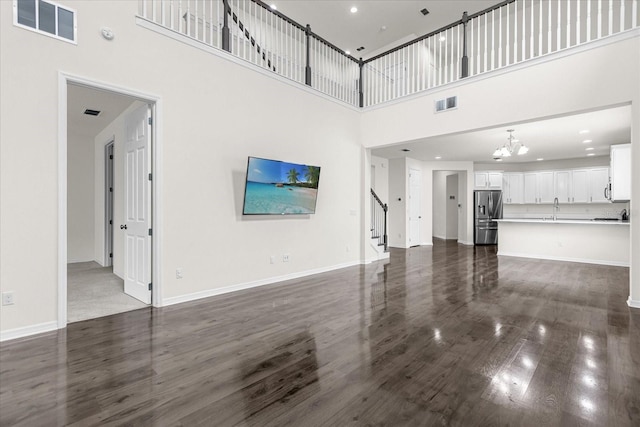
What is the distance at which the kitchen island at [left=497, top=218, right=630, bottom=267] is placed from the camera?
22.3 feet

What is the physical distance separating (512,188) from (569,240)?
3.76 metres

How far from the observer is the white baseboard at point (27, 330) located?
2.91m

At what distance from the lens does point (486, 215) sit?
1061 centimetres

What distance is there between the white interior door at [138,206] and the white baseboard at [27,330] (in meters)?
1.01

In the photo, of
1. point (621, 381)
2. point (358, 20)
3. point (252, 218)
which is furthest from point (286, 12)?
point (621, 381)

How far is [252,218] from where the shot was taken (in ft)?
15.9

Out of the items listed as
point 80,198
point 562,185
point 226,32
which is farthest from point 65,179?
point 562,185

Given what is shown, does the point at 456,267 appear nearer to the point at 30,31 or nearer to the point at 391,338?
the point at 391,338

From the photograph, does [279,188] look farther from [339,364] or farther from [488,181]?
[488,181]

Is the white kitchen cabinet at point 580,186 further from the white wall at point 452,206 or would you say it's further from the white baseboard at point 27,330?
the white baseboard at point 27,330

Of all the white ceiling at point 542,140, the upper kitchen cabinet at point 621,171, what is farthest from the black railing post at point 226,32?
the upper kitchen cabinet at point 621,171

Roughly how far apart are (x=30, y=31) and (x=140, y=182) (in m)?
1.80

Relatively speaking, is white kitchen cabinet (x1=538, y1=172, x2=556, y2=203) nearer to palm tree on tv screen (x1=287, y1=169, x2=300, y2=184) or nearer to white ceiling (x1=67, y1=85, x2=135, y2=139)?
palm tree on tv screen (x1=287, y1=169, x2=300, y2=184)

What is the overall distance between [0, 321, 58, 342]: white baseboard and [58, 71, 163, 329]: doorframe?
0.07 metres
